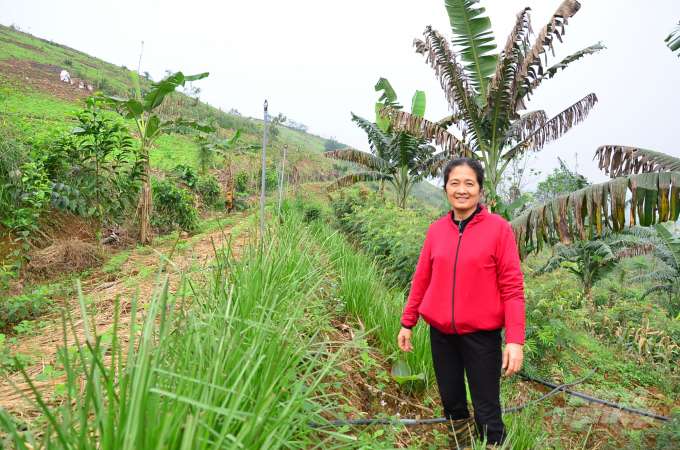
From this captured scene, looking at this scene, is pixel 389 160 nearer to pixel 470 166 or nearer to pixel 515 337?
pixel 470 166

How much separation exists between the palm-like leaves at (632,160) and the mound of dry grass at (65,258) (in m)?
7.12

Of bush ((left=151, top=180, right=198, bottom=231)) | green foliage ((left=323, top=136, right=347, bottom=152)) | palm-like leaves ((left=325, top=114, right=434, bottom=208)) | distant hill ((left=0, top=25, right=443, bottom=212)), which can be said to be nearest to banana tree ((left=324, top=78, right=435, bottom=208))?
palm-like leaves ((left=325, top=114, right=434, bottom=208))

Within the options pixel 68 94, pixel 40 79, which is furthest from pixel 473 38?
pixel 40 79

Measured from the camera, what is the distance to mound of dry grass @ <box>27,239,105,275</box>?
3855 mm

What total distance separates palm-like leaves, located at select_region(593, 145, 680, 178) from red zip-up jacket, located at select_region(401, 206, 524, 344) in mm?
4169

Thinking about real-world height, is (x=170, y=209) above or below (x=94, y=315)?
above

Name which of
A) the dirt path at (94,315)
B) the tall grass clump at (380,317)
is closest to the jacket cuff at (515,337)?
the tall grass clump at (380,317)

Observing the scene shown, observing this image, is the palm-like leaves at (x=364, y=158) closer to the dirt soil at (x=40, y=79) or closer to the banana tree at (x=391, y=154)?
the banana tree at (x=391, y=154)

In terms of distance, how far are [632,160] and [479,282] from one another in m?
4.72

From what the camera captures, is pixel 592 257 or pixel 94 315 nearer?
pixel 94 315

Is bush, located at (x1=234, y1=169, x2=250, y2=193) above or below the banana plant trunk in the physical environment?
above

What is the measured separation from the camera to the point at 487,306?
68.1 inches

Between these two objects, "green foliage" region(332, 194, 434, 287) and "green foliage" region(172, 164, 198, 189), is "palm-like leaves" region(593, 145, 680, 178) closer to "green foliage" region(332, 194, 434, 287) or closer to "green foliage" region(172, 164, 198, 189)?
"green foliage" region(332, 194, 434, 287)

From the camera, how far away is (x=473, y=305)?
1.74m
